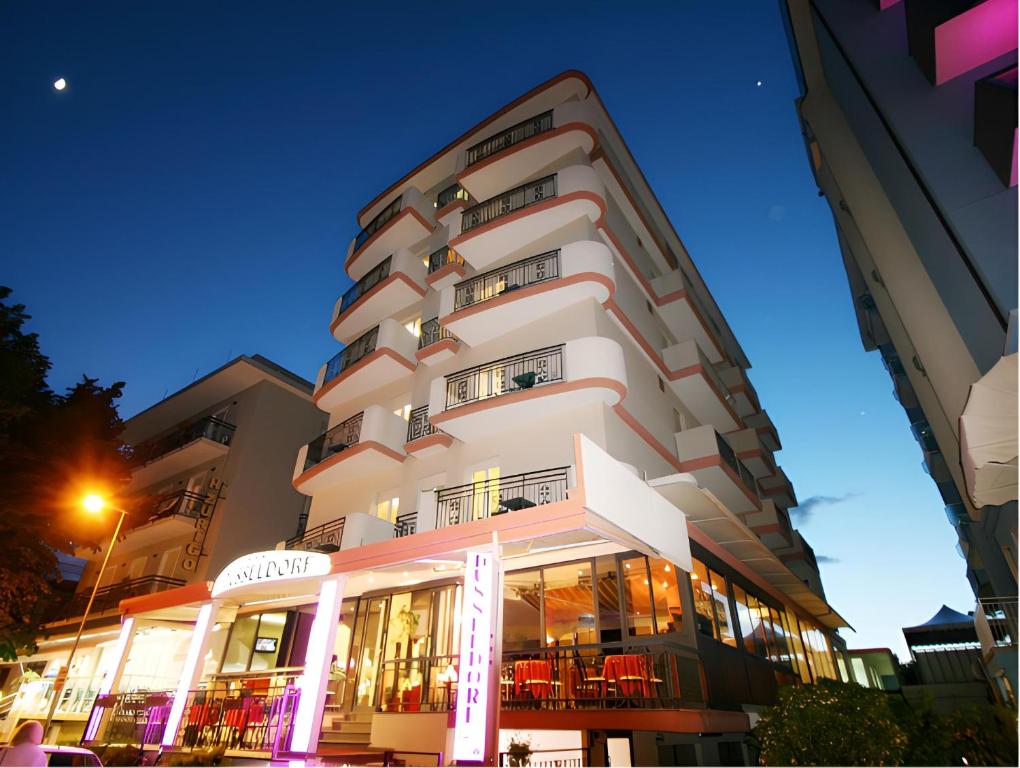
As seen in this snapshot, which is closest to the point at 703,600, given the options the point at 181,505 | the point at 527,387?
the point at 527,387

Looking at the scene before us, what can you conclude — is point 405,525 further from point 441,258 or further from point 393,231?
point 393,231

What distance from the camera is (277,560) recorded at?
1218cm

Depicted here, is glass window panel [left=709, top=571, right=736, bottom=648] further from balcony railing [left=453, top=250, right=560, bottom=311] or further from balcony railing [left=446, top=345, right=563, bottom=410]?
balcony railing [left=453, top=250, right=560, bottom=311]

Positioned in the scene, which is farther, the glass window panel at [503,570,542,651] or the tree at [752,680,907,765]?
the glass window panel at [503,570,542,651]

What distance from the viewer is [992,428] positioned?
23.2 ft

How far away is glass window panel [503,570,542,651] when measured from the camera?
46.2 feet

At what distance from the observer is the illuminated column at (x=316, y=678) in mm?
10203

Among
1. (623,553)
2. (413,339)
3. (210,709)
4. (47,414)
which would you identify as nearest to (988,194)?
(623,553)

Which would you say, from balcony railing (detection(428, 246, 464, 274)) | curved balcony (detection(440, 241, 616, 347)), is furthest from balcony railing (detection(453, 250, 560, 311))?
balcony railing (detection(428, 246, 464, 274))

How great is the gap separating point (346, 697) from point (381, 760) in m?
4.59

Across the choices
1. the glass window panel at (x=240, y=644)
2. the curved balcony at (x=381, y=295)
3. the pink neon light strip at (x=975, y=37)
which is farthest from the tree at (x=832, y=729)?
the curved balcony at (x=381, y=295)

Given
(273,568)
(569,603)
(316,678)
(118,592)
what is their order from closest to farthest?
(316,678) < (273,568) < (569,603) < (118,592)

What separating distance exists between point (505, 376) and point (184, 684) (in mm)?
11436

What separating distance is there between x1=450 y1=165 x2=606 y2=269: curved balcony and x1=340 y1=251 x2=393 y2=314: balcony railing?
4.17m
